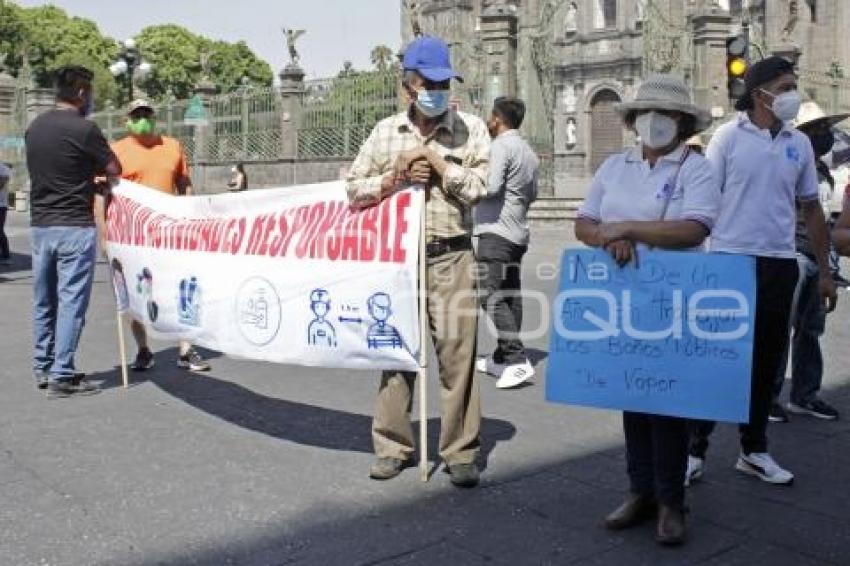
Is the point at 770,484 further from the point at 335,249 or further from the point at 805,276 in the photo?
the point at 335,249

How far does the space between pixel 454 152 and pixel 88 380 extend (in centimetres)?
388

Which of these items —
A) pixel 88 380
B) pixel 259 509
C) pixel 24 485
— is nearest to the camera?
pixel 259 509

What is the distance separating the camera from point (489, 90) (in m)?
23.2

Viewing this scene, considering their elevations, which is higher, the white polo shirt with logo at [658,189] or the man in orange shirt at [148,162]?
the man in orange shirt at [148,162]

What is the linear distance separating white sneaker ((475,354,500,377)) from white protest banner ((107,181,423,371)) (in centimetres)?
256

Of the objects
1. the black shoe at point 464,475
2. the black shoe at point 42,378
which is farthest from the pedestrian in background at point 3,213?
the black shoe at point 464,475

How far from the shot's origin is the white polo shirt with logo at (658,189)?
420 centimetres

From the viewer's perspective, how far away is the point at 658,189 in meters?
4.27

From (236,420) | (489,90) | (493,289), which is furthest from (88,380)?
(489,90)

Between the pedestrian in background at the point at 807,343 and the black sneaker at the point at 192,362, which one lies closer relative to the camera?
the pedestrian in background at the point at 807,343

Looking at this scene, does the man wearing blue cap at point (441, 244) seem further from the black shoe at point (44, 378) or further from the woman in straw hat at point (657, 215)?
the black shoe at point (44, 378)

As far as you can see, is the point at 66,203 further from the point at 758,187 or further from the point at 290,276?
the point at 758,187

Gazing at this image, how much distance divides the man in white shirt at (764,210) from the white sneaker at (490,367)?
2641mm

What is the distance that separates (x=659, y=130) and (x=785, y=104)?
1.09 metres
